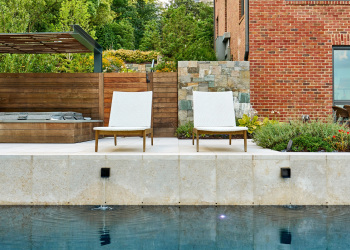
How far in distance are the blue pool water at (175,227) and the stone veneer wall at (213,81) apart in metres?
4.60

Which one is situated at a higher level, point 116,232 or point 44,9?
point 44,9

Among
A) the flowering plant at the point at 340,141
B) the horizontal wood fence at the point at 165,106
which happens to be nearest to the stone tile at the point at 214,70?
the horizontal wood fence at the point at 165,106

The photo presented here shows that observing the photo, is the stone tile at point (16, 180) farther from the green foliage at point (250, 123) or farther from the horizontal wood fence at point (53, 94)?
the green foliage at point (250, 123)

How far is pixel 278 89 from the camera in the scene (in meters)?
8.65

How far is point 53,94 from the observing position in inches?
356

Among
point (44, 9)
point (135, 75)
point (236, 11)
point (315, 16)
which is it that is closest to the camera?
point (315, 16)

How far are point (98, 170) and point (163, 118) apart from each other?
4653 millimetres

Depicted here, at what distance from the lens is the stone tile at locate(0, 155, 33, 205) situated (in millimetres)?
4430

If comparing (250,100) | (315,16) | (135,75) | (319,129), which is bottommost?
(319,129)

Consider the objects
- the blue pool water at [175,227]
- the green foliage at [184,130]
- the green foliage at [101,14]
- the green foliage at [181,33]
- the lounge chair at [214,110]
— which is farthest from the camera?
the green foliage at [101,14]

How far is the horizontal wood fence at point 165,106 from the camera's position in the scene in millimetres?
8953

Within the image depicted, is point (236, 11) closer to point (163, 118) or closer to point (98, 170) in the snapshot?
point (163, 118)

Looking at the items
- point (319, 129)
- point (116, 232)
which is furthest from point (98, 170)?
point (319, 129)

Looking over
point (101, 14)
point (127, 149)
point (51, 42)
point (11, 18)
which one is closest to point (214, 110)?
point (127, 149)
